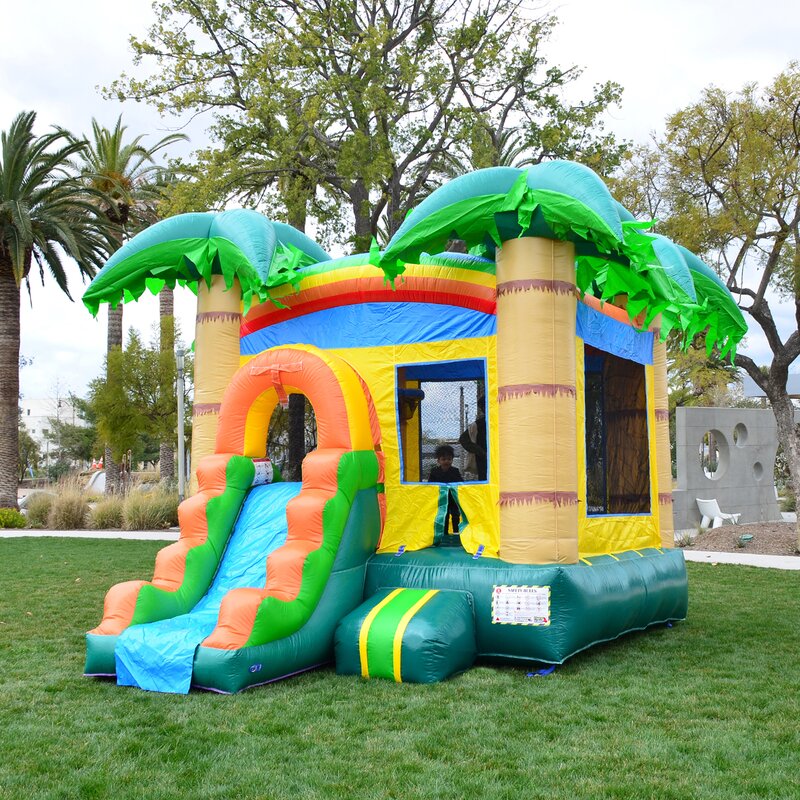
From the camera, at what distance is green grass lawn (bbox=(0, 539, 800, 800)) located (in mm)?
4145

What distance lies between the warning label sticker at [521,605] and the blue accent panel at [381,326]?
203 centimetres

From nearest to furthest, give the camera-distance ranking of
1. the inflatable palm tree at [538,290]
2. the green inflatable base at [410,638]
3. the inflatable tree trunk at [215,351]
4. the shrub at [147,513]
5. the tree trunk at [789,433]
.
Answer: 1. the green inflatable base at [410,638]
2. the inflatable palm tree at [538,290]
3. the inflatable tree trunk at [215,351]
4. the tree trunk at [789,433]
5. the shrub at [147,513]

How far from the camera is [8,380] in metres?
20.6

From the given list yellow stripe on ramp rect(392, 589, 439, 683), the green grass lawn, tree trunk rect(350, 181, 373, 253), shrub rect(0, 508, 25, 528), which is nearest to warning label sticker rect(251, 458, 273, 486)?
the green grass lawn

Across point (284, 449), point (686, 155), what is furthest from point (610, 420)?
point (284, 449)

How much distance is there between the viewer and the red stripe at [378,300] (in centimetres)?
718

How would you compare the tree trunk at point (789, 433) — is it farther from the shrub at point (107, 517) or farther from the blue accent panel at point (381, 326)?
the shrub at point (107, 517)

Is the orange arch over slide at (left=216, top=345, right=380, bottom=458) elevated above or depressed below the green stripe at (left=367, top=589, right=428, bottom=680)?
above

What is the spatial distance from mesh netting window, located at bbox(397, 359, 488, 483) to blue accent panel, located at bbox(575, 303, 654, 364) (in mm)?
993

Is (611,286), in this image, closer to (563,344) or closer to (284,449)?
(563,344)

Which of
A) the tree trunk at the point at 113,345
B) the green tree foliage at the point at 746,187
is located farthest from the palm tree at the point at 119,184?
the green tree foliage at the point at 746,187

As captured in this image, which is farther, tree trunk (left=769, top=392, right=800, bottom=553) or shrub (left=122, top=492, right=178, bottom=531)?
shrub (left=122, top=492, right=178, bottom=531)

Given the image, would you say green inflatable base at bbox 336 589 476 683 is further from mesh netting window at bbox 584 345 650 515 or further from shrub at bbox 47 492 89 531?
shrub at bbox 47 492 89 531

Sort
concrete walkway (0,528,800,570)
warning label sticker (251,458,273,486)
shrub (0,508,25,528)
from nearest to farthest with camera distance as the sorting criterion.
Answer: warning label sticker (251,458,273,486) < concrete walkway (0,528,800,570) < shrub (0,508,25,528)
